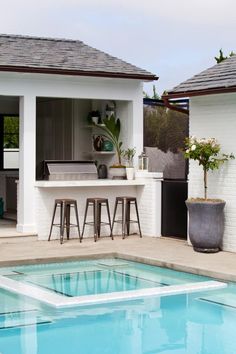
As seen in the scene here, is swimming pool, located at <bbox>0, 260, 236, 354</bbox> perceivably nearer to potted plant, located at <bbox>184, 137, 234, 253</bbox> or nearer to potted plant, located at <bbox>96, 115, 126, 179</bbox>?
potted plant, located at <bbox>184, 137, 234, 253</bbox>

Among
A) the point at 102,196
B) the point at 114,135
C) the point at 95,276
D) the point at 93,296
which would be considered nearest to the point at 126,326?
the point at 93,296

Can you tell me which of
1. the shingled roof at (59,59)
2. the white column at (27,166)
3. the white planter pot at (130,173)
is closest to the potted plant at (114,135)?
the white planter pot at (130,173)

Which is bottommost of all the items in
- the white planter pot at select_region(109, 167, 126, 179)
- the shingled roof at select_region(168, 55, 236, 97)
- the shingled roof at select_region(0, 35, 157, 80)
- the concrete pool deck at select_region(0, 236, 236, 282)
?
the concrete pool deck at select_region(0, 236, 236, 282)

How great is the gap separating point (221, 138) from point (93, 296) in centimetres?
441

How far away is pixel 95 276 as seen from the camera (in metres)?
10.8

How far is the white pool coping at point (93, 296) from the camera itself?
8875 mm

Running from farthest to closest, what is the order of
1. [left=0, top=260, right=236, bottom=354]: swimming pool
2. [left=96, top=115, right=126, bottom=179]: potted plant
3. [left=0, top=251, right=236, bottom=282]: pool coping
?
[left=96, top=115, right=126, bottom=179]: potted plant < [left=0, top=251, right=236, bottom=282]: pool coping < [left=0, top=260, right=236, bottom=354]: swimming pool

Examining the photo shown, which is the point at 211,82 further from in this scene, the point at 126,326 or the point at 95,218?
the point at 126,326

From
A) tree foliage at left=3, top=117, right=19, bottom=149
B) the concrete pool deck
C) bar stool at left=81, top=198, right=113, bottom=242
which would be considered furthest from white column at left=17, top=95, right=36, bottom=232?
tree foliage at left=3, top=117, right=19, bottom=149

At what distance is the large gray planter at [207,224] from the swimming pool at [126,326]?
216 cm

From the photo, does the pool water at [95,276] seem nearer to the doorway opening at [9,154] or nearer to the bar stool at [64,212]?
the bar stool at [64,212]

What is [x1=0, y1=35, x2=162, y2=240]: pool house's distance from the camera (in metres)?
13.5

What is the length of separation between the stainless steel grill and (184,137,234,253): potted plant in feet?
11.1

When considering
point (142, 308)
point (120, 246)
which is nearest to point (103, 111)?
point (120, 246)
